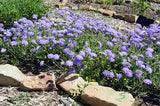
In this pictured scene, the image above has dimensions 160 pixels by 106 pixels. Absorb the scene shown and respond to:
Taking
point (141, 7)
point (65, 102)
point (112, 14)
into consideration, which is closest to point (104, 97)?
point (65, 102)

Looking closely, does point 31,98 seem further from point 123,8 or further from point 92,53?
point 123,8

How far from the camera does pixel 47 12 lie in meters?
6.05

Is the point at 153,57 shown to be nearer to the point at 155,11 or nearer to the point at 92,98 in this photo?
the point at 92,98

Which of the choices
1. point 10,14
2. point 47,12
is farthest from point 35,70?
point 47,12

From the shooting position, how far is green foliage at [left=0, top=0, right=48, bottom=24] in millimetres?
5430

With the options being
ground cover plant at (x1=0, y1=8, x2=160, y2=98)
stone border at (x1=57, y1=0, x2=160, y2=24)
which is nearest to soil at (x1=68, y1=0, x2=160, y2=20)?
stone border at (x1=57, y1=0, x2=160, y2=24)

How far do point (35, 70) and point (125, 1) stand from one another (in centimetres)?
583

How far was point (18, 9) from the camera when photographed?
18.6ft

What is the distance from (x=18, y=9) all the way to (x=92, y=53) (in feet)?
7.40

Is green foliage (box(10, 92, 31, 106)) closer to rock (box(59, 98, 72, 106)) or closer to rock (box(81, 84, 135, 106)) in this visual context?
rock (box(59, 98, 72, 106))

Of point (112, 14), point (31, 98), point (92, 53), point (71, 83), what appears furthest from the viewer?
point (112, 14)

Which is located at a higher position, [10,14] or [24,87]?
[10,14]

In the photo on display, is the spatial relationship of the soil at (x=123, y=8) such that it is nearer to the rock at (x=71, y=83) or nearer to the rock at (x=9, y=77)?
the rock at (x=71, y=83)

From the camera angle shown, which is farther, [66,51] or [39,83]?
[66,51]
